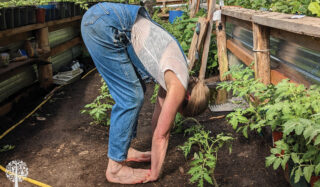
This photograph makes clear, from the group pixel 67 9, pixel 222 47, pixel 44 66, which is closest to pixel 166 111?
pixel 222 47

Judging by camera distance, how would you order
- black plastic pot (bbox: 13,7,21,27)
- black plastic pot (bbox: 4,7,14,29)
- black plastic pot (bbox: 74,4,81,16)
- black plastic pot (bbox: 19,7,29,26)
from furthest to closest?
black plastic pot (bbox: 74,4,81,16) < black plastic pot (bbox: 19,7,29,26) < black plastic pot (bbox: 13,7,21,27) < black plastic pot (bbox: 4,7,14,29)

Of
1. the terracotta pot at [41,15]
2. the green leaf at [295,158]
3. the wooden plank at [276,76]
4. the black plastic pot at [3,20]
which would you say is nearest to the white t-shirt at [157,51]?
the green leaf at [295,158]

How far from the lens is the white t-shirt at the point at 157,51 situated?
2180 mm

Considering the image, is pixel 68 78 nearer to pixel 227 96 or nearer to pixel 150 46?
pixel 227 96

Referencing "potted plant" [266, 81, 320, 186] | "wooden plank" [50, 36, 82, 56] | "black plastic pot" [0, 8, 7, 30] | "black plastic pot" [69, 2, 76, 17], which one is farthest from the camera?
"black plastic pot" [69, 2, 76, 17]

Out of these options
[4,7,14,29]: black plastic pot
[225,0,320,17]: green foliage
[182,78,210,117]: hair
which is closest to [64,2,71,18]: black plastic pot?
[4,7,14,29]: black plastic pot

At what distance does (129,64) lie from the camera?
2445mm

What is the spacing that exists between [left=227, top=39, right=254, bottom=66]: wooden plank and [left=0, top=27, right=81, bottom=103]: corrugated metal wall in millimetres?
3288

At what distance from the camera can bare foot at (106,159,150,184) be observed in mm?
2668

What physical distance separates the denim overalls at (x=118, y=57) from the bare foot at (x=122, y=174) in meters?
0.18

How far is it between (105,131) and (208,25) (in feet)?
6.01

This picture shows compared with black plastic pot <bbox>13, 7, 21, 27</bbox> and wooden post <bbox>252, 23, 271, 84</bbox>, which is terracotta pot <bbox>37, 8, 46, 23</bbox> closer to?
black plastic pot <bbox>13, 7, 21, 27</bbox>

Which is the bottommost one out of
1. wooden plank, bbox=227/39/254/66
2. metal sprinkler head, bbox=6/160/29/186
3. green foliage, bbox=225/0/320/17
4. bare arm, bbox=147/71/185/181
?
metal sprinkler head, bbox=6/160/29/186

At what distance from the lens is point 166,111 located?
2.19 meters
